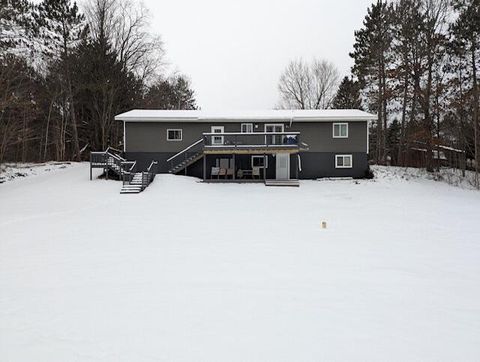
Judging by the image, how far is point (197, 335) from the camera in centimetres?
423

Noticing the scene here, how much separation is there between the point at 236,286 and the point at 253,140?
60.3 feet

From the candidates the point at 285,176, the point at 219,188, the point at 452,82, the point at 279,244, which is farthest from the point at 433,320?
the point at 452,82

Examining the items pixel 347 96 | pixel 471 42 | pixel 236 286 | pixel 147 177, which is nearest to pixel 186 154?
pixel 147 177

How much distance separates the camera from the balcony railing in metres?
21.7

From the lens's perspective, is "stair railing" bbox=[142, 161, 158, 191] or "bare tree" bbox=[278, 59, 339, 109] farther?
"bare tree" bbox=[278, 59, 339, 109]

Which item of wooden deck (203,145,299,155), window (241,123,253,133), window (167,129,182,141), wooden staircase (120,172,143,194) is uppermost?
window (241,123,253,133)

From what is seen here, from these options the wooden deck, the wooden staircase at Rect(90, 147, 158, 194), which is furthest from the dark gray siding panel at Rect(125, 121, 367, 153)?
the wooden deck

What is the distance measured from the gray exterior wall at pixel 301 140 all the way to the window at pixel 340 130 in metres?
0.23

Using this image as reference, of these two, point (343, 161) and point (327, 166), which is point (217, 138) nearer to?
point (327, 166)

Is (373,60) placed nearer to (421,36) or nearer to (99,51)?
(421,36)

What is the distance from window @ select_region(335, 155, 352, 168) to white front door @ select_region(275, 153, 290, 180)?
3.88m

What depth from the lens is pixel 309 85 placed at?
138 feet

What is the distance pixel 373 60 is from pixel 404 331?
100 ft

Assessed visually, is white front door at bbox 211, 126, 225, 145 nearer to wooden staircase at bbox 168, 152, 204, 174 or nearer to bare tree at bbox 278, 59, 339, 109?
wooden staircase at bbox 168, 152, 204, 174
